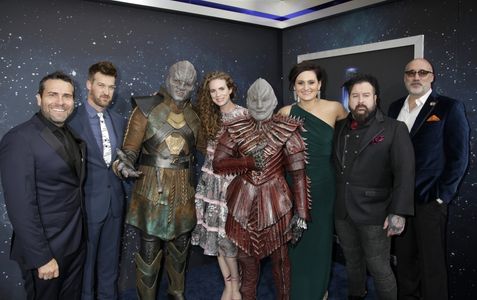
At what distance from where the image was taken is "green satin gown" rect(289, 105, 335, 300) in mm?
2867

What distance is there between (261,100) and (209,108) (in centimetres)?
63

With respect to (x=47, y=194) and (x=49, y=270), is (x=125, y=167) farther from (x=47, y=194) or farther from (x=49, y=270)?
(x=49, y=270)

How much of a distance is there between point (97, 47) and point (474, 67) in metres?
3.11

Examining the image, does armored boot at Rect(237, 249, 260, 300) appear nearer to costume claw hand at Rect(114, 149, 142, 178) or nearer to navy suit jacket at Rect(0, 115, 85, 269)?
costume claw hand at Rect(114, 149, 142, 178)

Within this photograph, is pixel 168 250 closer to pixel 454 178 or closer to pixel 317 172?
pixel 317 172

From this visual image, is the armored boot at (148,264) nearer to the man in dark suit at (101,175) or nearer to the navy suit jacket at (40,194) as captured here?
the man in dark suit at (101,175)

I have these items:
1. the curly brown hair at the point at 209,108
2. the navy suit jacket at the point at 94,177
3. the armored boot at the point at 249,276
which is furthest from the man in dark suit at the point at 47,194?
the armored boot at the point at 249,276

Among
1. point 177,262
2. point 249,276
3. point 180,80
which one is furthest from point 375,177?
point 177,262

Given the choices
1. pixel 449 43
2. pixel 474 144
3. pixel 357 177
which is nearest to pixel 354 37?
pixel 449 43

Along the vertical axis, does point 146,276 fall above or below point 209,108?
below

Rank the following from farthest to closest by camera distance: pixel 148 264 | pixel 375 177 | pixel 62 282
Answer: pixel 148 264, pixel 375 177, pixel 62 282

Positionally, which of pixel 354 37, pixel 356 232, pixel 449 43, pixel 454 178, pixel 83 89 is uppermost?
pixel 354 37

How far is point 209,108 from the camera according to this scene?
297cm

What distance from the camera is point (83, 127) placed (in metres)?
2.69
